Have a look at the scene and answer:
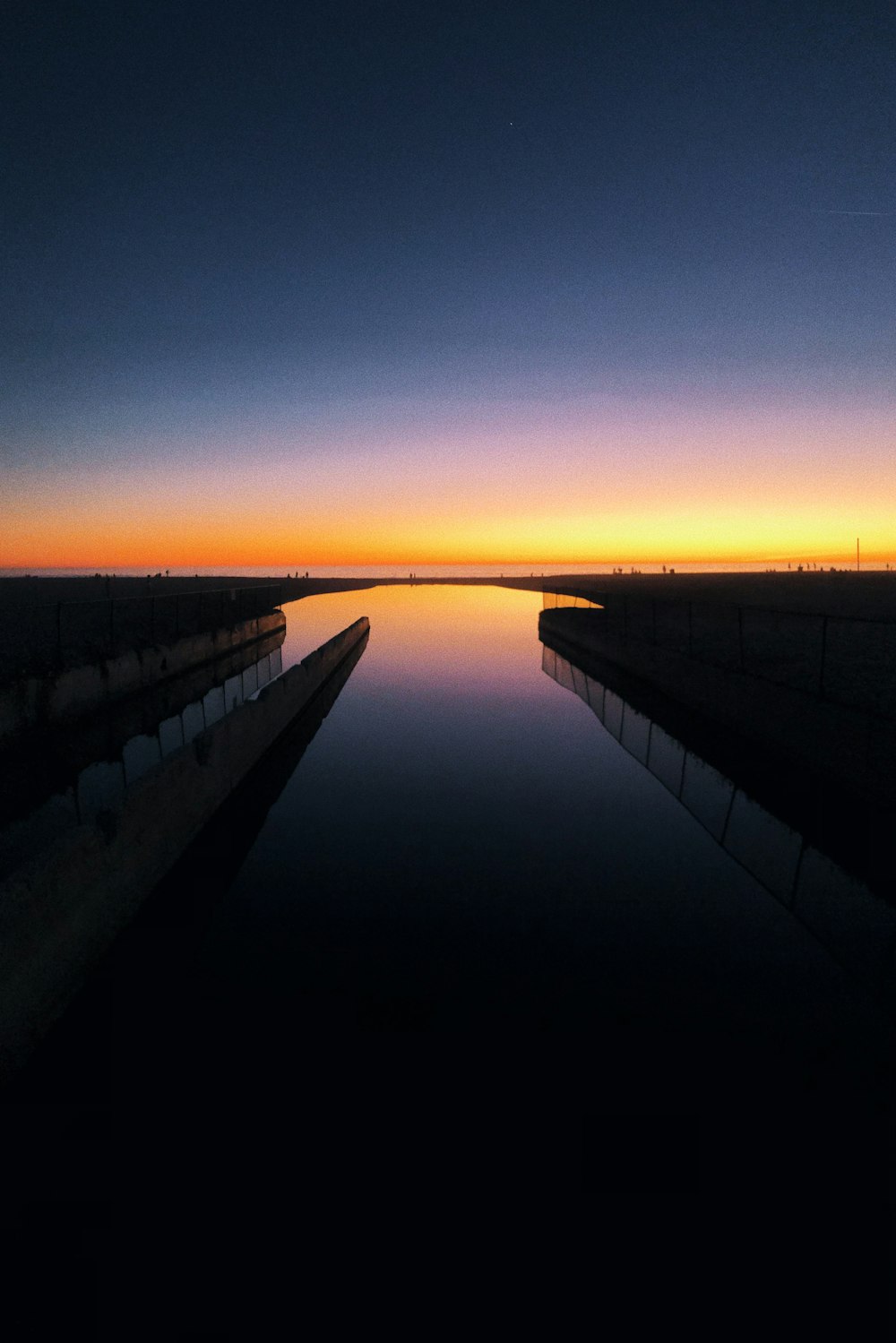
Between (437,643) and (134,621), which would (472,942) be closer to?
(437,643)

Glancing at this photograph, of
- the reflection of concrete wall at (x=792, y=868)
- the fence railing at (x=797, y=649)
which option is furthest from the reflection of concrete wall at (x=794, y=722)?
the reflection of concrete wall at (x=792, y=868)

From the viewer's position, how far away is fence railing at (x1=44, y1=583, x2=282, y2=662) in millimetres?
26562

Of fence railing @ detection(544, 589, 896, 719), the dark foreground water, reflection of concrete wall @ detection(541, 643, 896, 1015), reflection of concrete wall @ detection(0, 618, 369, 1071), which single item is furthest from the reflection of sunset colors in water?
the dark foreground water

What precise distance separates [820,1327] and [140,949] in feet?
20.5

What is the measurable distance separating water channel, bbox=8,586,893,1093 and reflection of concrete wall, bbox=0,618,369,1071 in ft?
1.06

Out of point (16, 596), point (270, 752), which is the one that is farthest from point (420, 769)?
point (16, 596)

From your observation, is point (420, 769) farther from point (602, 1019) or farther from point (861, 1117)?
point (861, 1117)

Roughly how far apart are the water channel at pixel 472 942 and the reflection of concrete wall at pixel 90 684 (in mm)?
7758

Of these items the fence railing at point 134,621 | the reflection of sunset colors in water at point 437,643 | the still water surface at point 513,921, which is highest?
the fence railing at point 134,621

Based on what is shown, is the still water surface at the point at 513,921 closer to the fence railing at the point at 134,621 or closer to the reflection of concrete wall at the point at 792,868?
the reflection of concrete wall at the point at 792,868

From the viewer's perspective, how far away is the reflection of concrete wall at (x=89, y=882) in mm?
4961

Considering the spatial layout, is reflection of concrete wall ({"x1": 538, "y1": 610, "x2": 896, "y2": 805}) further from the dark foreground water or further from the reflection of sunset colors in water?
the reflection of sunset colors in water

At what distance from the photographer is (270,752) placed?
15172 mm

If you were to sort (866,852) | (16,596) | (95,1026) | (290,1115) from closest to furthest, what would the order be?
(290,1115), (95,1026), (866,852), (16,596)
